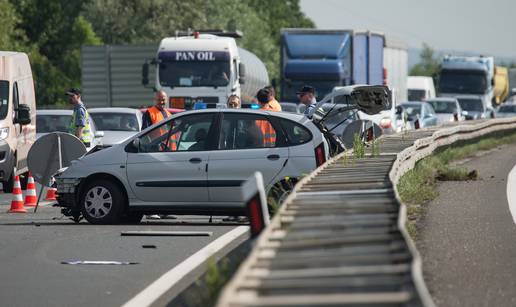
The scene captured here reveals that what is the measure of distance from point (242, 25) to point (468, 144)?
2412 inches

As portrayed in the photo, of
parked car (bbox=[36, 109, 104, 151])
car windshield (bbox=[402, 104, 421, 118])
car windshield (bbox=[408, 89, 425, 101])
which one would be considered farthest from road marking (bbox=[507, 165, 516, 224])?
car windshield (bbox=[408, 89, 425, 101])

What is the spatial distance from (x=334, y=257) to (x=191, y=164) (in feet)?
31.4

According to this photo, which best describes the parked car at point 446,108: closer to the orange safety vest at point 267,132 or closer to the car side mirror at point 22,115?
the car side mirror at point 22,115

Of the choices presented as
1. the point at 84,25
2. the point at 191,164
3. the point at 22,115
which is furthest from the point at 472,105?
the point at 191,164

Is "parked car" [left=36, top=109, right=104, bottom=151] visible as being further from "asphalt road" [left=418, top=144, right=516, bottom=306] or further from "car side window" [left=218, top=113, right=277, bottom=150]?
"car side window" [left=218, top=113, right=277, bottom=150]

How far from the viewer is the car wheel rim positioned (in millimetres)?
16516

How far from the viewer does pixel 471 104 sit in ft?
201

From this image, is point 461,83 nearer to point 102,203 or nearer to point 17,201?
point 17,201

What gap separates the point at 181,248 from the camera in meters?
13.7

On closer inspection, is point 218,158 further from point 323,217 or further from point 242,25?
point 242,25

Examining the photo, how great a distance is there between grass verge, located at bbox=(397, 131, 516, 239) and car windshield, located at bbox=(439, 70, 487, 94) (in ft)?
87.1

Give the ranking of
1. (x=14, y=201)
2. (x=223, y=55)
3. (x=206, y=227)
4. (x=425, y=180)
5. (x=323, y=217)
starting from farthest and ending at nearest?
1. (x=223, y=55)
2. (x=425, y=180)
3. (x=14, y=201)
4. (x=206, y=227)
5. (x=323, y=217)

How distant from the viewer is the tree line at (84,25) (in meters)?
78.1

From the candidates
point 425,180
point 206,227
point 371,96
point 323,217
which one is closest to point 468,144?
point 425,180
